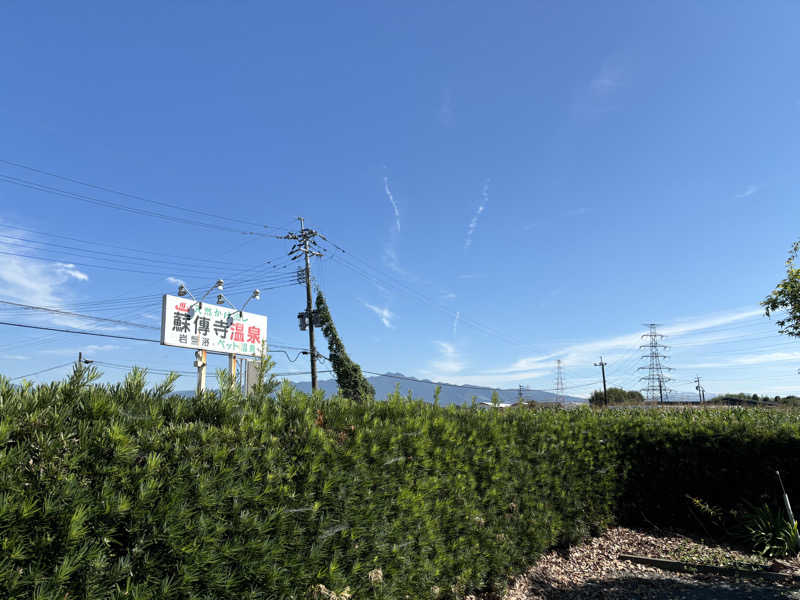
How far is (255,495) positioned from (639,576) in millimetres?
6375

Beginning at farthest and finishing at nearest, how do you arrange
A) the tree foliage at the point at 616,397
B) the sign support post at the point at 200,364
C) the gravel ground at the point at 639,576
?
the tree foliage at the point at 616,397 → the sign support post at the point at 200,364 → the gravel ground at the point at 639,576

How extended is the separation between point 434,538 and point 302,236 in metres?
29.0

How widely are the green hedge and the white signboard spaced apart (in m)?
17.4

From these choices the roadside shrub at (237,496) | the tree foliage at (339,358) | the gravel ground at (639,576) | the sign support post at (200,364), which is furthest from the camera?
the tree foliage at (339,358)

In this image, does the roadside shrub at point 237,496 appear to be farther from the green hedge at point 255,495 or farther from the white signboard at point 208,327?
the white signboard at point 208,327

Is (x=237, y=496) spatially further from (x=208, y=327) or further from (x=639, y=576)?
(x=208, y=327)

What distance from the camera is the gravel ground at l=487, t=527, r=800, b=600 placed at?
6.10m

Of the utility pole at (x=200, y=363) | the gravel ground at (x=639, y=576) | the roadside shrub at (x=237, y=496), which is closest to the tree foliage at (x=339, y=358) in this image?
the utility pole at (x=200, y=363)

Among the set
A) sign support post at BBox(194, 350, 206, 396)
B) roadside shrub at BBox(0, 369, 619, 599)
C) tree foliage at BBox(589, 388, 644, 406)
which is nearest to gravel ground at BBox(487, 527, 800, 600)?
roadside shrub at BBox(0, 369, 619, 599)

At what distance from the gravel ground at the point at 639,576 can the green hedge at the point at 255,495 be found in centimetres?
46

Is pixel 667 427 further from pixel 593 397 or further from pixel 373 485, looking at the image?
pixel 593 397

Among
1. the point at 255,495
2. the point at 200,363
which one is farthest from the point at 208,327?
the point at 255,495

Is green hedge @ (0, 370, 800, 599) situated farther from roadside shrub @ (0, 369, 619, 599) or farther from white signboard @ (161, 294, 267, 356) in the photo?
white signboard @ (161, 294, 267, 356)

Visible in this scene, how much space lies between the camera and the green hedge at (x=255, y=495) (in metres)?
2.34
